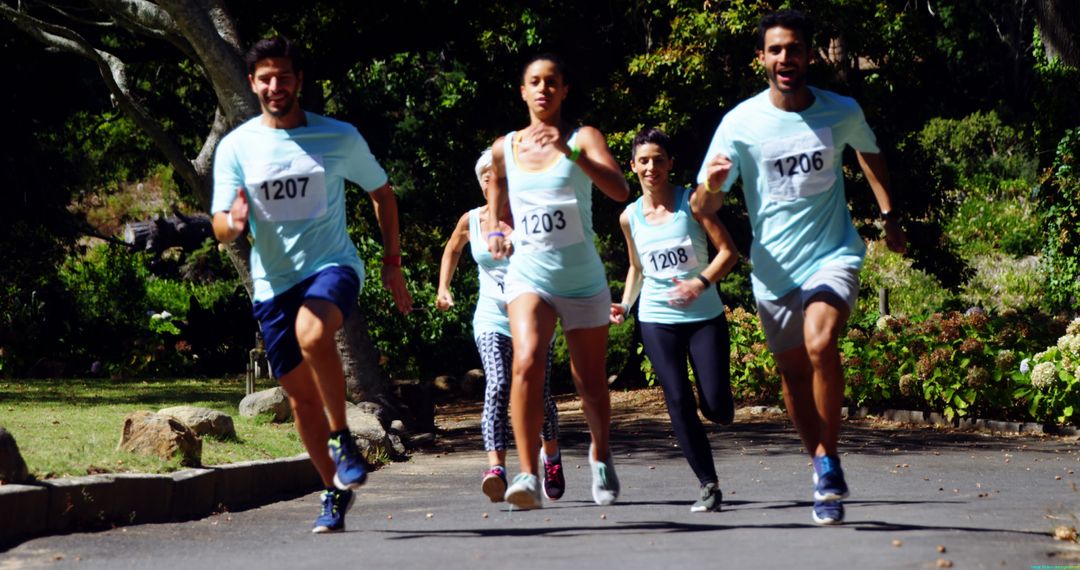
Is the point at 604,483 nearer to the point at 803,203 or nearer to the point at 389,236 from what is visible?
the point at 389,236

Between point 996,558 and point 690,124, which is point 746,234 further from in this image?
point 996,558

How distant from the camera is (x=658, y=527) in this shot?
7.18m

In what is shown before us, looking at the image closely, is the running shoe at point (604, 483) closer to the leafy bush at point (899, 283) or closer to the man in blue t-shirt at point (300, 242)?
the man in blue t-shirt at point (300, 242)

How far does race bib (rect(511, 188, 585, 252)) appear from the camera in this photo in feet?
22.7

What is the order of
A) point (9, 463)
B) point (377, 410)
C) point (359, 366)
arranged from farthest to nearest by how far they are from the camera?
point (359, 366) < point (377, 410) < point (9, 463)

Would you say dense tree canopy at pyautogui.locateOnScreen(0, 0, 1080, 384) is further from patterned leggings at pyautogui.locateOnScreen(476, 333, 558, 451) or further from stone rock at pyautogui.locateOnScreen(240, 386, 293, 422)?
patterned leggings at pyautogui.locateOnScreen(476, 333, 558, 451)

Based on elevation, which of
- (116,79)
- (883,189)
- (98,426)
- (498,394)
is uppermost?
(116,79)

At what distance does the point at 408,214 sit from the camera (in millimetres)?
24047

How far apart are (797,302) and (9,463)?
373 centimetres

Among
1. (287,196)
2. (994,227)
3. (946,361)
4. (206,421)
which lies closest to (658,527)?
(287,196)

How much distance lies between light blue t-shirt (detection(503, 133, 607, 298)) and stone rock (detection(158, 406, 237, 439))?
4171 mm

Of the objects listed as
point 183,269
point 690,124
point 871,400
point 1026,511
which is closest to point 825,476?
point 1026,511

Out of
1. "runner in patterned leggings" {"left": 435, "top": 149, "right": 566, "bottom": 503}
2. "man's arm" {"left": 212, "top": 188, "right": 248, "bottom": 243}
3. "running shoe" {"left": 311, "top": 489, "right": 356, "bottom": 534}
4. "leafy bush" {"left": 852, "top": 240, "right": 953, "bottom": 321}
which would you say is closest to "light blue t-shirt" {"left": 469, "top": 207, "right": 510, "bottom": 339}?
"runner in patterned leggings" {"left": 435, "top": 149, "right": 566, "bottom": 503}

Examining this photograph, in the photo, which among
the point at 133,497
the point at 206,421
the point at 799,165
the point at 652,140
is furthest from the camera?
the point at 206,421
